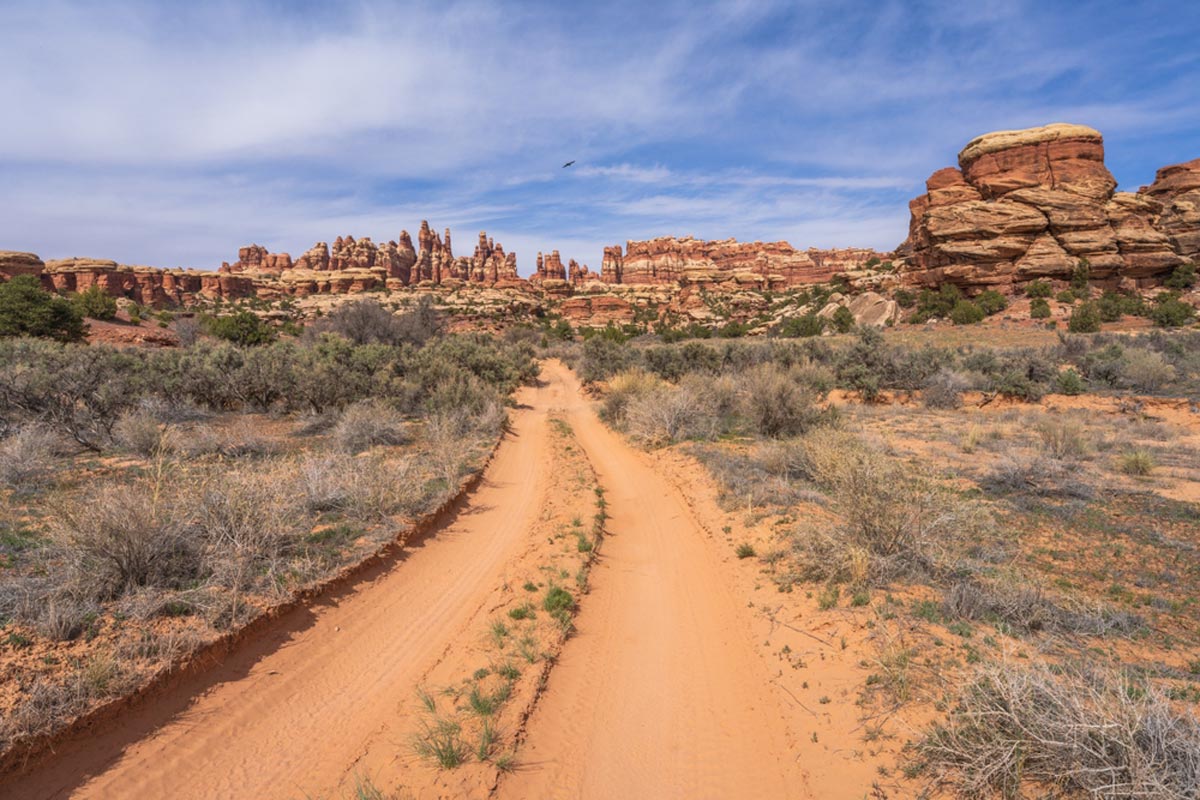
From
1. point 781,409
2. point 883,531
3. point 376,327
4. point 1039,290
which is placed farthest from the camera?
point 1039,290

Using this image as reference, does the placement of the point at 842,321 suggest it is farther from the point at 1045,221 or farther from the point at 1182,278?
the point at 1182,278

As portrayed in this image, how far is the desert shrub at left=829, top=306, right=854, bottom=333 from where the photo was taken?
4103cm

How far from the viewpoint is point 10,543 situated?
17.3 feet

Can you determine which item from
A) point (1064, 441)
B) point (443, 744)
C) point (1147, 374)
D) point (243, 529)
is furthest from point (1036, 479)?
point (1147, 374)

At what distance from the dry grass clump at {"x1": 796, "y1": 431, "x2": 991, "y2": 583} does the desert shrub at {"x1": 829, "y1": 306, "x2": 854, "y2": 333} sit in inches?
1524

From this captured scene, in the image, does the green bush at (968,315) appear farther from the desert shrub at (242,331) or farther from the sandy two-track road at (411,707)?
the desert shrub at (242,331)

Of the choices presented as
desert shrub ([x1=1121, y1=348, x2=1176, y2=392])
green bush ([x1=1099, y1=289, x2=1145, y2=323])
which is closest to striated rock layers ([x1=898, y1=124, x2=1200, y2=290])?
green bush ([x1=1099, y1=289, x2=1145, y2=323])

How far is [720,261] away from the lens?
104 meters

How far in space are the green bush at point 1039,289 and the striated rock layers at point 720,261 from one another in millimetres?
49185

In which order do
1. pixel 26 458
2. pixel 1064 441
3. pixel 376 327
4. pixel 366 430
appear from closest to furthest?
pixel 26 458, pixel 1064 441, pixel 366 430, pixel 376 327

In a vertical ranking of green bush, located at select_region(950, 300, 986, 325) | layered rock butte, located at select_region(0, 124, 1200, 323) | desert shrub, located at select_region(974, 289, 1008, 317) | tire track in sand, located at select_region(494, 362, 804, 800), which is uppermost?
layered rock butte, located at select_region(0, 124, 1200, 323)

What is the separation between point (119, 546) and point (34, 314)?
35.6 m

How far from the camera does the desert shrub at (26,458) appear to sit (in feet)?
24.3

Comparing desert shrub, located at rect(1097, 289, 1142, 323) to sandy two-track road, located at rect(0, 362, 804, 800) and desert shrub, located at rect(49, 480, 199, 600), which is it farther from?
desert shrub, located at rect(49, 480, 199, 600)
